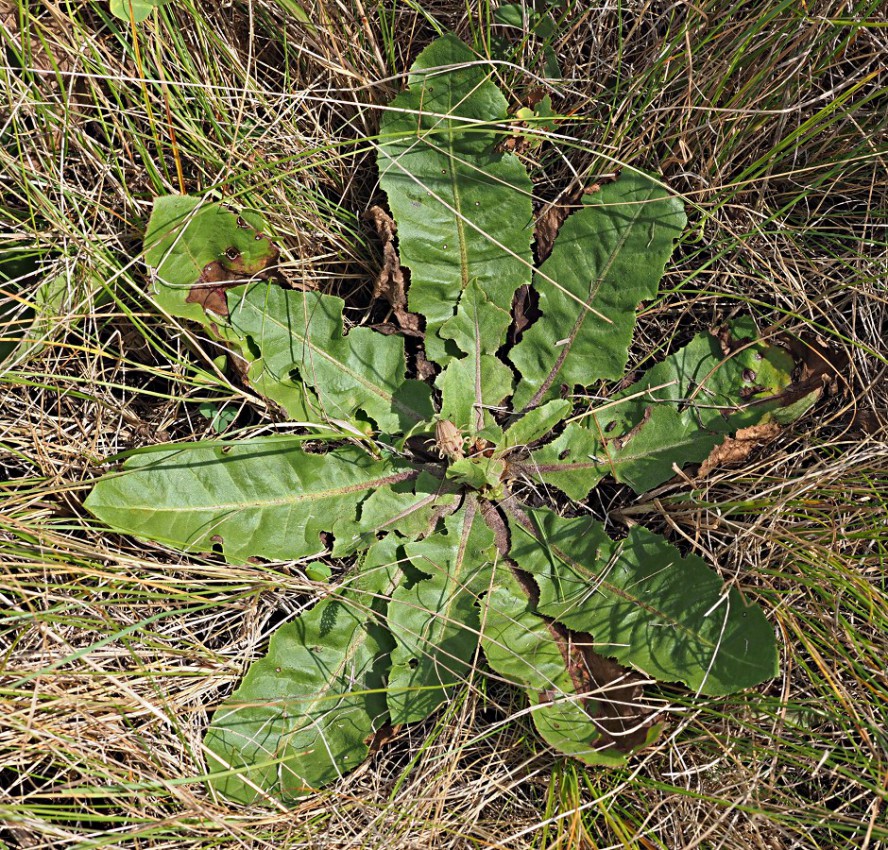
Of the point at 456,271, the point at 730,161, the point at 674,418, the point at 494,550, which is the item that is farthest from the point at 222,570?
the point at 730,161

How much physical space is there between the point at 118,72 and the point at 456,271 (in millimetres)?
1232

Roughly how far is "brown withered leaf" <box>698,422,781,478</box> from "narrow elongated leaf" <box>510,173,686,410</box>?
38cm

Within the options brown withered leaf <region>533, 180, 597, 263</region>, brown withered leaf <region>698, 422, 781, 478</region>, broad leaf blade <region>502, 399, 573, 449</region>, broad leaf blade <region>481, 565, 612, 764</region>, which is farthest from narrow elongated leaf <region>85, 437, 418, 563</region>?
brown withered leaf <region>698, 422, 781, 478</region>

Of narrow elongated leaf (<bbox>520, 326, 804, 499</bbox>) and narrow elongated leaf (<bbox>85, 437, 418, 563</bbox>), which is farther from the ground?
narrow elongated leaf (<bbox>85, 437, 418, 563</bbox>)

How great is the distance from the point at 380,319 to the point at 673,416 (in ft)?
3.38

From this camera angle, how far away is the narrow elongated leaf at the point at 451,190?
2369 millimetres

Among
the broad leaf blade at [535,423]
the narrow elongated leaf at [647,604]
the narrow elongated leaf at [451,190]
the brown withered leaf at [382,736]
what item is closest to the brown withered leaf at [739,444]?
the narrow elongated leaf at [647,604]

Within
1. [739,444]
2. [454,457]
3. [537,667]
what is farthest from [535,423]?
[537,667]

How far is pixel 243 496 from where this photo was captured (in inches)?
92.1

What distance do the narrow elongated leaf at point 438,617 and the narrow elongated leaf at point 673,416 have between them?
33 centimetres

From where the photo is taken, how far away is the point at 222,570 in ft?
7.68

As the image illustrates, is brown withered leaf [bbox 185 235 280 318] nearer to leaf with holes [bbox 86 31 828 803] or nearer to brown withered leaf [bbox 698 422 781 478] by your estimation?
leaf with holes [bbox 86 31 828 803]

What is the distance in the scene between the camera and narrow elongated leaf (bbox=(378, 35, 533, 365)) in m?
2.37

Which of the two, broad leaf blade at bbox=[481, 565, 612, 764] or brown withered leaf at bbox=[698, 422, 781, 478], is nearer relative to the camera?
broad leaf blade at bbox=[481, 565, 612, 764]
